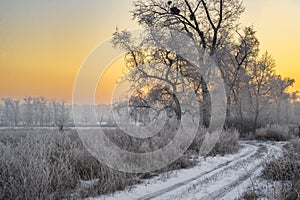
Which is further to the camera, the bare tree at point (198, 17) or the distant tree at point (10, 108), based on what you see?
the distant tree at point (10, 108)

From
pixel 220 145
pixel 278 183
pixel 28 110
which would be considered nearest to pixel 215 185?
pixel 278 183

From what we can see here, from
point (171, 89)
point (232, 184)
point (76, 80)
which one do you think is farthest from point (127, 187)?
point (171, 89)

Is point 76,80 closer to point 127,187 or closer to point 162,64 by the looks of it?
point 127,187

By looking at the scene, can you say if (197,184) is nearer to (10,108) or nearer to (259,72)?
(259,72)

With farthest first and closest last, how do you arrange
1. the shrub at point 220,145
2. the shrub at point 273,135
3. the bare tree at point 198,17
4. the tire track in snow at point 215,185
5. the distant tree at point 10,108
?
the distant tree at point 10,108 < the bare tree at point 198,17 < the shrub at point 273,135 < the shrub at point 220,145 < the tire track in snow at point 215,185

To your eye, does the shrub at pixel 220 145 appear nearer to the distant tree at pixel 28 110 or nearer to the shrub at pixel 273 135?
the shrub at pixel 273 135

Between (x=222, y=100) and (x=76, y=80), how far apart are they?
1645 centimetres

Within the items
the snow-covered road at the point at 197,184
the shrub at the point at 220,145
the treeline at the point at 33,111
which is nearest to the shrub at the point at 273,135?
the shrub at the point at 220,145

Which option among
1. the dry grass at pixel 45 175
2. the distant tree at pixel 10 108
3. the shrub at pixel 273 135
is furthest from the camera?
the distant tree at pixel 10 108

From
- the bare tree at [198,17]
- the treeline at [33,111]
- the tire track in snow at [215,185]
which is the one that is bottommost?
the tire track in snow at [215,185]

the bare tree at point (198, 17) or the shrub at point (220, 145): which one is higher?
the bare tree at point (198, 17)

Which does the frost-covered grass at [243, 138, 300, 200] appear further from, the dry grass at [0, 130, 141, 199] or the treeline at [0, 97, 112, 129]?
the treeline at [0, 97, 112, 129]

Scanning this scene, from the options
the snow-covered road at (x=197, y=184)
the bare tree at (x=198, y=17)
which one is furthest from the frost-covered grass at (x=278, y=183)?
the bare tree at (x=198, y=17)

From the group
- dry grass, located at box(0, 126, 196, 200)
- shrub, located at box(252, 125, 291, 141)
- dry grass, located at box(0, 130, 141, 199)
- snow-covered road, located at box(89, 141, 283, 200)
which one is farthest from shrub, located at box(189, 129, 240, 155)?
shrub, located at box(252, 125, 291, 141)
